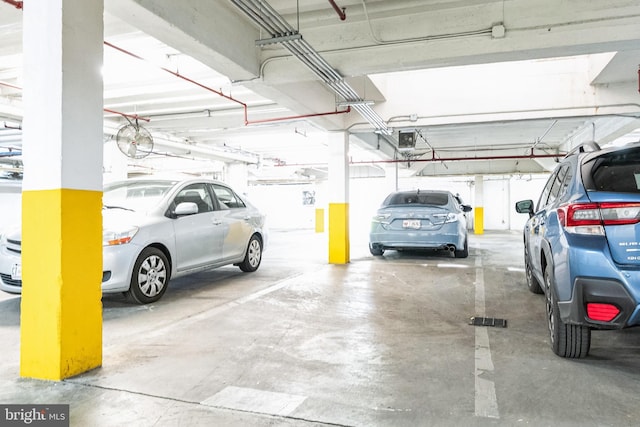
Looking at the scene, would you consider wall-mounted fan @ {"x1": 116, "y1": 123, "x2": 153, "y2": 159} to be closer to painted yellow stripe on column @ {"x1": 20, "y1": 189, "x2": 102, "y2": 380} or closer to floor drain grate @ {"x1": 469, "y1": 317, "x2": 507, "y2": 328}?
painted yellow stripe on column @ {"x1": 20, "y1": 189, "x2": 102, "y2": 380}

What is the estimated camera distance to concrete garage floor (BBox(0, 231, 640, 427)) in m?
2.22

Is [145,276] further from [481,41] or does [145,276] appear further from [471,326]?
[481,41]

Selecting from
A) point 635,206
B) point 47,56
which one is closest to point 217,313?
point 47,56

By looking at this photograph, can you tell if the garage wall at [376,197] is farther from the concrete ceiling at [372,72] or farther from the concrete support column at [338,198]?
the concrete support column at [338,198]

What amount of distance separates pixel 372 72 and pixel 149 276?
3.49 m

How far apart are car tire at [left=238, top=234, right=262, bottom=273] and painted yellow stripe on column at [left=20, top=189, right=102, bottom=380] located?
3935mm

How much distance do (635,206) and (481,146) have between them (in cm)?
1290

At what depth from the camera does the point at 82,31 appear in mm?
2736

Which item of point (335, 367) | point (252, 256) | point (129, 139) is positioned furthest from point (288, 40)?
point (129, 139)

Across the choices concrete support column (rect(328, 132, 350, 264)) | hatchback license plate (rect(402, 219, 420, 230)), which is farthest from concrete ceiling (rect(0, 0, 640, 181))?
hatchback license plate (rect(402, 219, 420, 230))

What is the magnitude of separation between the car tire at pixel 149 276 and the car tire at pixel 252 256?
190 cm

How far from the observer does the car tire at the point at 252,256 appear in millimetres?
6729

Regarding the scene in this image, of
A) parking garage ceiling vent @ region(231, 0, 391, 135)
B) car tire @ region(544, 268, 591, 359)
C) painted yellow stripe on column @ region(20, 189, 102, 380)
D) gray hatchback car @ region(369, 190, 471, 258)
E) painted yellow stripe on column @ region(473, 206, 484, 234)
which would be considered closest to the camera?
painted yellow stripe on column @ region(20, 189, 102, 380)

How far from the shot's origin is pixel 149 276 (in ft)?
15.3
